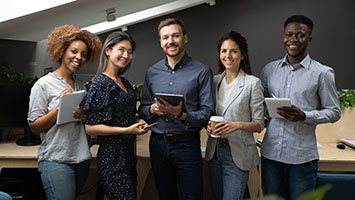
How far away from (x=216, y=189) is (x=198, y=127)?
15.9 inches

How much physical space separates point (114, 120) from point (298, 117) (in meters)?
1.04

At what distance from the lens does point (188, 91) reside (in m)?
1.57

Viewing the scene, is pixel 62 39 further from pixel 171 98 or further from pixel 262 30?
pixel 262 30

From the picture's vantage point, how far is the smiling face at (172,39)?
1.56 meters

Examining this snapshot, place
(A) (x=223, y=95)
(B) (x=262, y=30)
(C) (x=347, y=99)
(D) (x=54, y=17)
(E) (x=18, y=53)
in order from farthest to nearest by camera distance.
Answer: (B) (x=262, y=30) → (E) (x=18, y=53) → (D) (x=54, y=17) → (C) (x=347, y=99) → (A) (x=223, y=95)

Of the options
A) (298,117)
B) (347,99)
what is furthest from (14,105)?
(347,99)

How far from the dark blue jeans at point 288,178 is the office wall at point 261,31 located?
11.1 feet

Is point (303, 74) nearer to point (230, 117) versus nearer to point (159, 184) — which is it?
point (230, 117)

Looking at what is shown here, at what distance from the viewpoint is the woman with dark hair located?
140cm

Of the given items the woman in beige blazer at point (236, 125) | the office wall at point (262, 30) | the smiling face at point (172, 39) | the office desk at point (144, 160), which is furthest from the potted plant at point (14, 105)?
the office wall at point (262, 30)

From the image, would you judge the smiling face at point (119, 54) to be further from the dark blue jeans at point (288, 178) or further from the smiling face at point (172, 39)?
the dark blue jeans at point (288, 178)

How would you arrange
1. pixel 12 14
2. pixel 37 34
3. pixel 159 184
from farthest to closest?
pixel 37 34, pixel 12 14, pixel 159 184

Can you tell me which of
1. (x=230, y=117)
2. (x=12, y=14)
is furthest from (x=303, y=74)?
(x=12, y=14)

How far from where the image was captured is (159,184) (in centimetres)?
165
